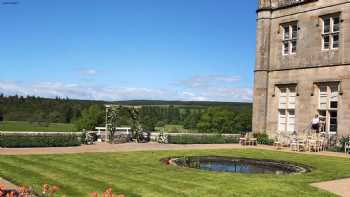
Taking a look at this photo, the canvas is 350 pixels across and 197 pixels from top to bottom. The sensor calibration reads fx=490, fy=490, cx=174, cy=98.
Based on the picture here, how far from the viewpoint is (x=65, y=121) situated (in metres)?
71.8

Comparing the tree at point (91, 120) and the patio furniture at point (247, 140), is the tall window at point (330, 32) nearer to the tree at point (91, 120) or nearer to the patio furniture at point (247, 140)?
the patio furniture at point (247, 140)

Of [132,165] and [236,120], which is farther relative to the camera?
[236,120]

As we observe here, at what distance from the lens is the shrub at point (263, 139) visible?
27.4 metres

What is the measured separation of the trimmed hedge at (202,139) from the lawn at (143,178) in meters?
9.58

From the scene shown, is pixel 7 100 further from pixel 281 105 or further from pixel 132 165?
pixel 132 165

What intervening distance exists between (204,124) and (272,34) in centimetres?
3337

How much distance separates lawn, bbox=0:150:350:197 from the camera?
10672 millimetres

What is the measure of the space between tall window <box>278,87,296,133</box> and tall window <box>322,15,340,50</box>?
10.4ft

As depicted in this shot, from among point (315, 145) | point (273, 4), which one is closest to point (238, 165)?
point (315, 145)

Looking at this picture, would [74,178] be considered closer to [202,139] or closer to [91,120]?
[202,139]

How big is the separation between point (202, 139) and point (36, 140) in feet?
31.2

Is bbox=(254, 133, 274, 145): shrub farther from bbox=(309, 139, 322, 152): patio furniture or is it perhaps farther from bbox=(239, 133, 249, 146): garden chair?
bbox=(309, 139, 322, 152): patio furniture

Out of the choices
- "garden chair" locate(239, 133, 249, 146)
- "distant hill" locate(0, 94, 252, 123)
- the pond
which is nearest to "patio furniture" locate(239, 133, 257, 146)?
"garden chair" locate(239, 133, 249, 146)

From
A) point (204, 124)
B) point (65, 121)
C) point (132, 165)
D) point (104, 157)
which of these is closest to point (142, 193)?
point (132, 165)
